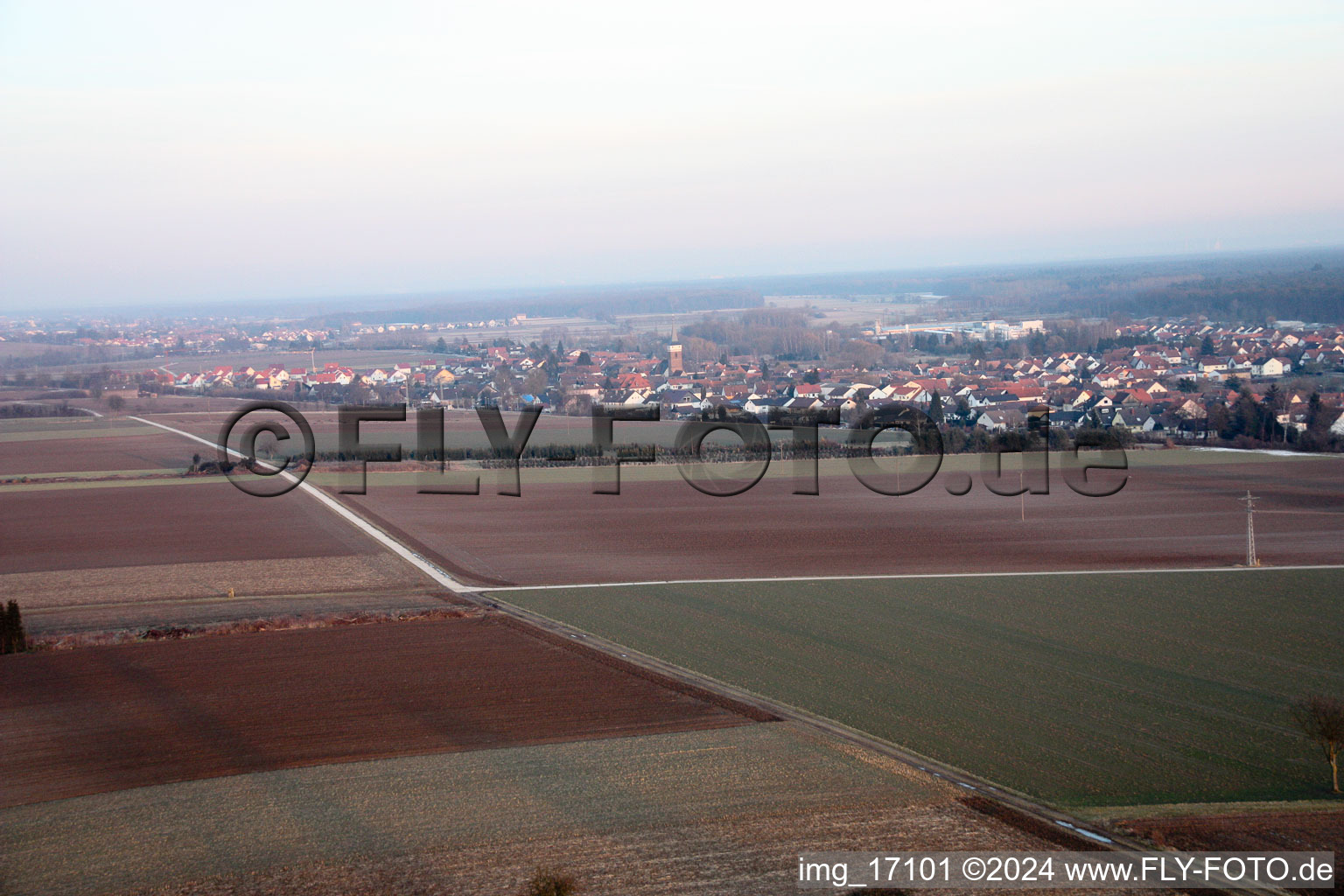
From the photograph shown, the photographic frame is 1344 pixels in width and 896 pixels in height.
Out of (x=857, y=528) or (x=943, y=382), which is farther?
(x=943, y=382)

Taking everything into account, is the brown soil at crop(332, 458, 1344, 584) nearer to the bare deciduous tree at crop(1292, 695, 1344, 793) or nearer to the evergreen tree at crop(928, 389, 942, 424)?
the bare deciduous tree at crop(1292, 695, 1344, 793)

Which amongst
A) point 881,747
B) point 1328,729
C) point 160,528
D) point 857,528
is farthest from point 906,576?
point 160,528

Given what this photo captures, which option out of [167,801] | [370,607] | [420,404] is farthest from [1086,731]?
[420,404]

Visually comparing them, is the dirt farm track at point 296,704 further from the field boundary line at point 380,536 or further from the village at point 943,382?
the village at point 943,382

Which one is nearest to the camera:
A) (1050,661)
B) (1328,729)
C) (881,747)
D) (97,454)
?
(1328,729)

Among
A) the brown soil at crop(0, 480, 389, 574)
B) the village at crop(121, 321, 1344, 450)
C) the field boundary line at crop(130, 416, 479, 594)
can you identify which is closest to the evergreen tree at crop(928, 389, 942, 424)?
the village at crop(121, 321, 1344, 450)

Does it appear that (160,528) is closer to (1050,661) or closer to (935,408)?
(1050,661)
